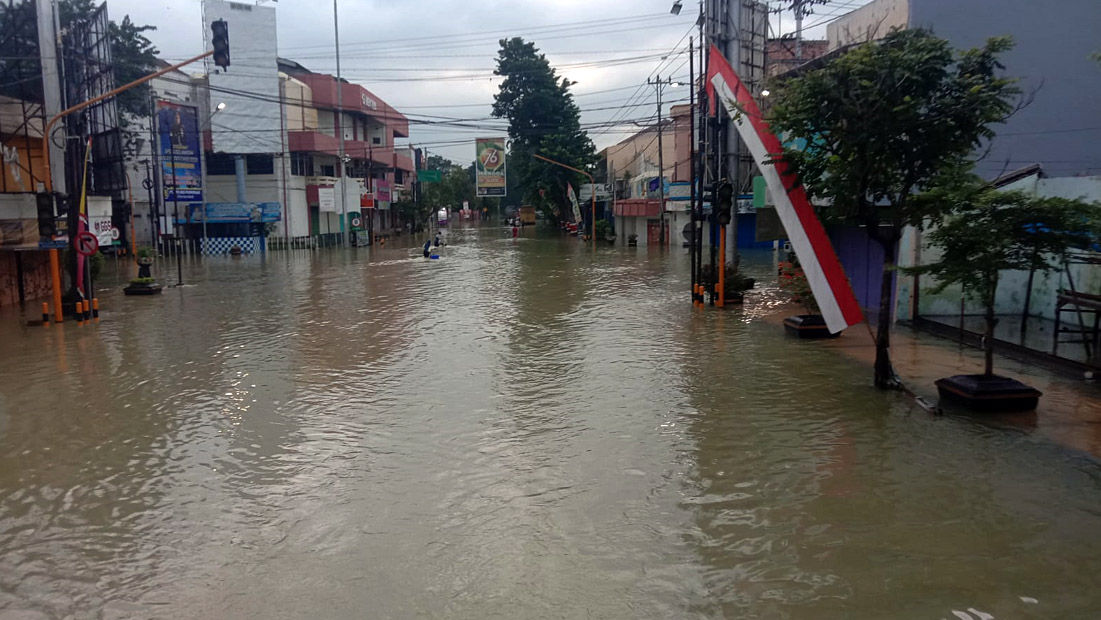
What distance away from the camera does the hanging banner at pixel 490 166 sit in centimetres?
6794

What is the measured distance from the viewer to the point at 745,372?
1190 centimetres

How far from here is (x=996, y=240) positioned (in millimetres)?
8594

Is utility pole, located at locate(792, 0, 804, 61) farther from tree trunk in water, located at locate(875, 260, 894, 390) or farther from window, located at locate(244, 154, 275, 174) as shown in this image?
window, located at locate(244, 154, 275, 174)

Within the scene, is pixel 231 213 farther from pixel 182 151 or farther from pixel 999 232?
pixel 999 232

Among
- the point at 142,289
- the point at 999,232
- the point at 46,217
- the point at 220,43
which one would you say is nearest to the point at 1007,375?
the point at 999,232

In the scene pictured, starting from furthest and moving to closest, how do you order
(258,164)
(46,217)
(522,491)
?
(258,164), (46,217), (522,491)

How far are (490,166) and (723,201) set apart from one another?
53050 mm

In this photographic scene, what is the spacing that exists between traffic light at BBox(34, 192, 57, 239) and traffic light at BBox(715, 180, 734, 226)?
14.3 meters

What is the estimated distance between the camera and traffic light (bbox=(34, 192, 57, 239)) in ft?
55.0

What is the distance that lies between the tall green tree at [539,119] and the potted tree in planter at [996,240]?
57137mm

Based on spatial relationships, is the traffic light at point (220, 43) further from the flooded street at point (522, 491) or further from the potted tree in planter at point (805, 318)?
the potted tree in planter at point (805, 318)

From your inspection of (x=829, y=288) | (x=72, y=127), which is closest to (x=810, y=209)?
(x=829, y=288)

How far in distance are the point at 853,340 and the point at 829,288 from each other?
2.30m

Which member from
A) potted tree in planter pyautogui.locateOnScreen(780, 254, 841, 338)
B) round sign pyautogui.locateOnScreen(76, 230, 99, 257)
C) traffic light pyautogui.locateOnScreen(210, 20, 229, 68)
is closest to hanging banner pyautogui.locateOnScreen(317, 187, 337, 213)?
round sign pyautogui.locateOnScreen(76, 230, 99, 257)
